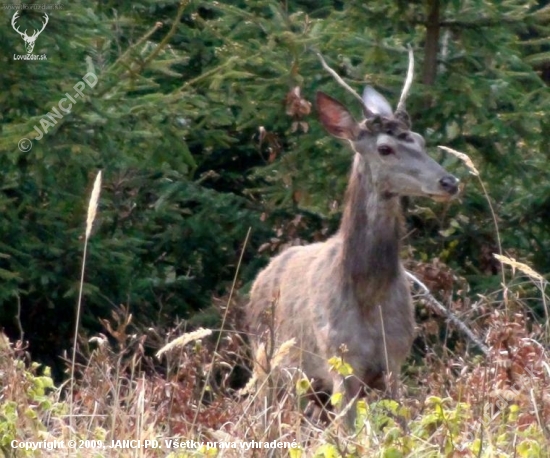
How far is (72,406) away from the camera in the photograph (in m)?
5.70

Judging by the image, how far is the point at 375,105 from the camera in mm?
8328

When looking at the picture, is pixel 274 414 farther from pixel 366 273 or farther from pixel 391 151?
pixel 391 151

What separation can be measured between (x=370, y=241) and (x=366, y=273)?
0.22 metres

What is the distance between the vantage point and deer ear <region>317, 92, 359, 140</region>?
8.09 m

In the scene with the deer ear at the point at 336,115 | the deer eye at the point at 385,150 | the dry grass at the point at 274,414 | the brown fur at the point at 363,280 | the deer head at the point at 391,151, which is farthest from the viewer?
the deer ear at the point at 336,115

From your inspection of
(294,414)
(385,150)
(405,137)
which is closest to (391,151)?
(385,150)

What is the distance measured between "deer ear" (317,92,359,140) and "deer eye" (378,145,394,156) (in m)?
0.32

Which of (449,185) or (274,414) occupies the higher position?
(449,185)

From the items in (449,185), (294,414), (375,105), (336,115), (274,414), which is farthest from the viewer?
(375,105)

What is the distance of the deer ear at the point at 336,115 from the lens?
8086 millimetres

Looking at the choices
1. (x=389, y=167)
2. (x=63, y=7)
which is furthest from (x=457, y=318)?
(x=63, y=7)

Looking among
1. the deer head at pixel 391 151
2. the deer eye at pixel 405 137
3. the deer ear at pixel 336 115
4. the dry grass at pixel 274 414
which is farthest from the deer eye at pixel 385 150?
the dry grass at pixel 274 414

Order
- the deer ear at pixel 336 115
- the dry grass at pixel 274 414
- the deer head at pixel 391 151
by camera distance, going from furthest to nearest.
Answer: the deer ear at pixel 336 115 < the deer head at pixel 391 151 < the dry grass at pixel 274 414

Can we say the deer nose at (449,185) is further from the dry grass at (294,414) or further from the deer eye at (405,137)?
the dry grass at (294,414)
